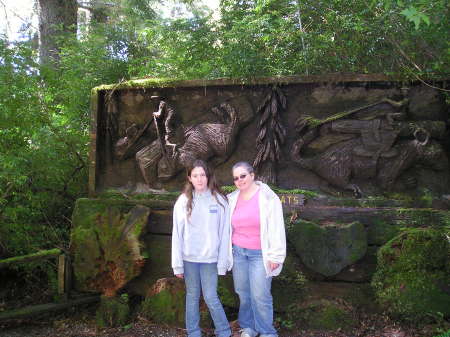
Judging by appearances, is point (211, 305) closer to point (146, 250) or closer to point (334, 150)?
point (146, 250)

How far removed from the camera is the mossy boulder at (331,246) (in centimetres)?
450

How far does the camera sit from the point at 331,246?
14.9 ft

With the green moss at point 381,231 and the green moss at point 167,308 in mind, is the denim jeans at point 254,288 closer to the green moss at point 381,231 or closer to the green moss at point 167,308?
the green moss at point 167,308

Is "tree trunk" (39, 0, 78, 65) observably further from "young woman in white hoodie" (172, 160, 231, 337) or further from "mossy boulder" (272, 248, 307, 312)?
"mossy boulder" (272, 248, 307, 312)

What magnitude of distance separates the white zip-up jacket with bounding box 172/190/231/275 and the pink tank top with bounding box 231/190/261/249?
11 cm

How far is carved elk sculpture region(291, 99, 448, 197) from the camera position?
4.94 metres

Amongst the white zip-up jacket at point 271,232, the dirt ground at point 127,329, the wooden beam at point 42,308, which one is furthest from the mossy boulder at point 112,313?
the white zip-up jacket at point 271,232

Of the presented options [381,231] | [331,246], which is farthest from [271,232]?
[381,231]

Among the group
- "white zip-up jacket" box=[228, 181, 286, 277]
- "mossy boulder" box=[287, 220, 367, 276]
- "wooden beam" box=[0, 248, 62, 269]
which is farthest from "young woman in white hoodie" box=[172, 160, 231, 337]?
"wooden beam" box=[0, 248, 62, 269]

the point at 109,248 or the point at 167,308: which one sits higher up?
the point at 109,248

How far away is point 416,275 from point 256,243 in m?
1.88

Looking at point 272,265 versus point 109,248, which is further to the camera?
point 109,248

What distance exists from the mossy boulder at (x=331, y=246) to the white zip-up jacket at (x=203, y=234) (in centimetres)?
126

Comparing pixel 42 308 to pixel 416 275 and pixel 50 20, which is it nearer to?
pixel 416 275
